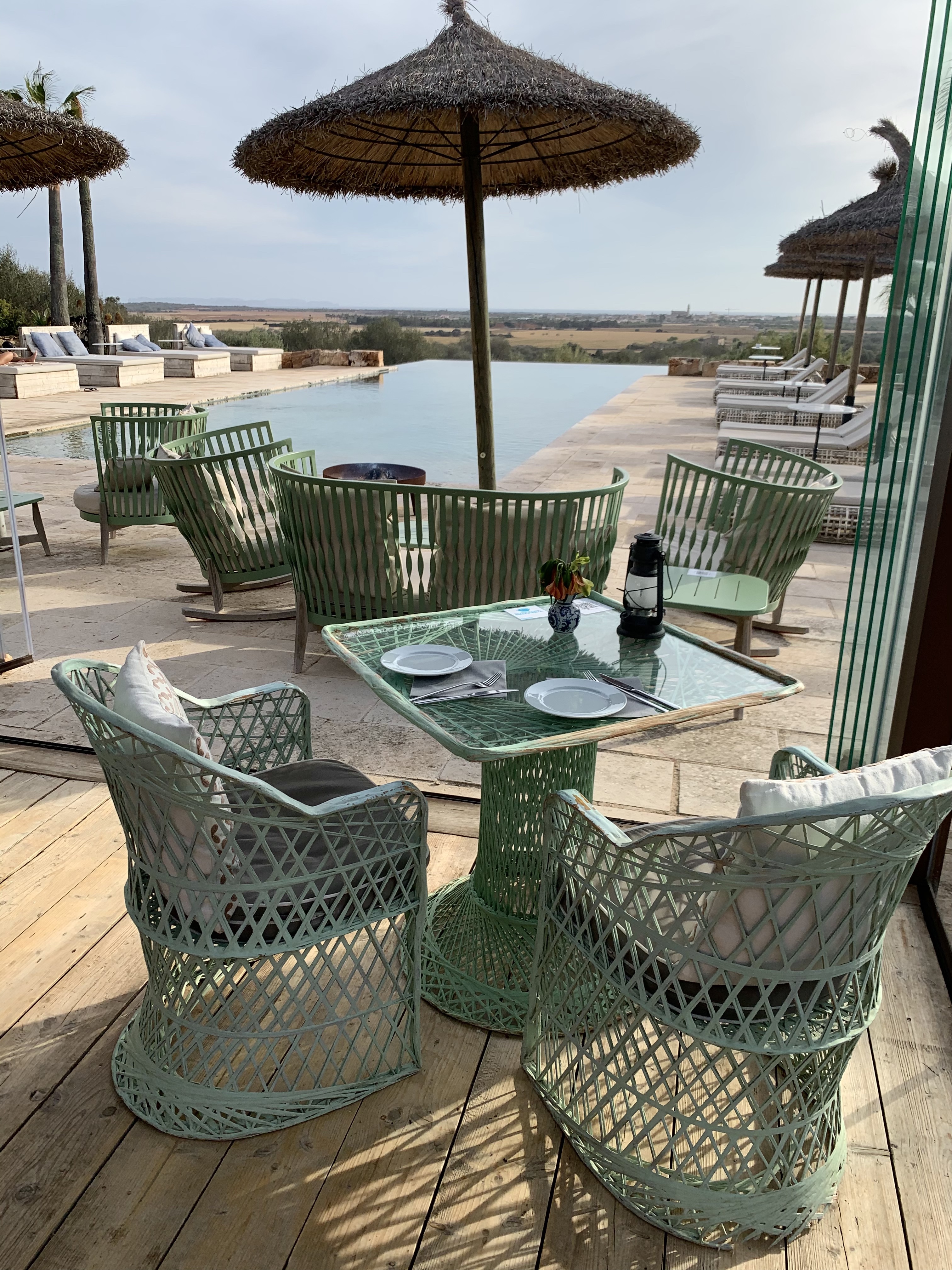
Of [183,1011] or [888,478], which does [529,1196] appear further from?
[888,478]

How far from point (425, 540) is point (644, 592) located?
152cm

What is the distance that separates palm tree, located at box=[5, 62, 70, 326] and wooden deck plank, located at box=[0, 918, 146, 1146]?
20967 millimetres

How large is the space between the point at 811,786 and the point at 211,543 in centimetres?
376

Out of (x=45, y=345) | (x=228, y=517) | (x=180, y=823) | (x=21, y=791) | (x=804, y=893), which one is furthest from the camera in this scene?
(x=45, y=345)

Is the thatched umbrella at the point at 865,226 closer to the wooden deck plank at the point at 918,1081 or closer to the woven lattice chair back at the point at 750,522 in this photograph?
the woven lattice chair back at the point at 750,522

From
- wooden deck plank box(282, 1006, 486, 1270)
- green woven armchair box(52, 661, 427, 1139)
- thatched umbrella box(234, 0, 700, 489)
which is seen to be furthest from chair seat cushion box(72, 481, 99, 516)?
wooden deck plank box(282, 1006, 486, 1270)

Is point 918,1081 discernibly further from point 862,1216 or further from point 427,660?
point 427,660

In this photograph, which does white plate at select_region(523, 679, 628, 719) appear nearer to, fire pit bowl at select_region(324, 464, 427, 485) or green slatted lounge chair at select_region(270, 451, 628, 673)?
green slatted lounge chair at select_region(270, 451, 628, 673)

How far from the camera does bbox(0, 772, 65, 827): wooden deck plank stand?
2.79 m

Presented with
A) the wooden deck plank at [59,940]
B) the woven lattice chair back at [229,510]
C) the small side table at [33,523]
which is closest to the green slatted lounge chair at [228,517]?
the woven lattice chair back at [229,510]

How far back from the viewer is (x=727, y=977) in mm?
1375

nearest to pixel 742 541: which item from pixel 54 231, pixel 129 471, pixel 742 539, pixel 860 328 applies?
pixel 742 539

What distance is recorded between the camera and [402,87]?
3.57m

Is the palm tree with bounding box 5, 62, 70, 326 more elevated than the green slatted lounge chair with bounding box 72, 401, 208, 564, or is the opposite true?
the palm tree with bounding box 5, 62, 70, 326
